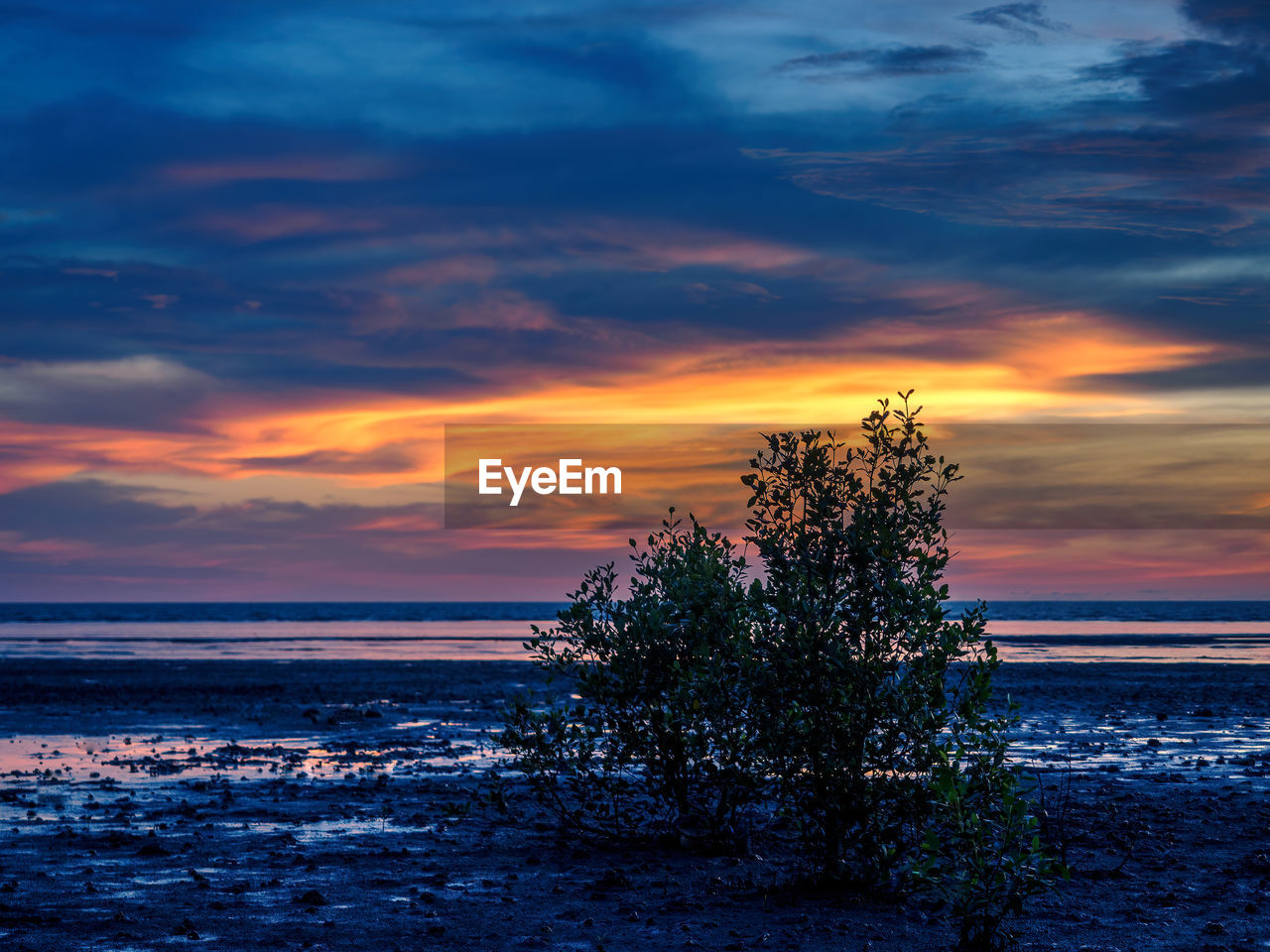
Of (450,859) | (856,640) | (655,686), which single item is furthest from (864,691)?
(450,859)

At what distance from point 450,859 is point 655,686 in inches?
137

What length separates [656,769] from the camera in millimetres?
14938

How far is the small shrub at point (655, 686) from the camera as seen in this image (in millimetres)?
14156

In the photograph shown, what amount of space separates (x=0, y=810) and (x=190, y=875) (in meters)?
6.40

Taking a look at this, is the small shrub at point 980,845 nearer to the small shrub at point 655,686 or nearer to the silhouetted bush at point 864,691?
the silhouetted bush at point 864,691

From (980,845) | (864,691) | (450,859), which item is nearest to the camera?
(980,845)

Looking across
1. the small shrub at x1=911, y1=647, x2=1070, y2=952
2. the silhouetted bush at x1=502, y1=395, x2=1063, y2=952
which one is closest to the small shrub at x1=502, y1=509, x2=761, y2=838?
the silhouetted bush at x1=502, y1=395, x2=1063, y2=952

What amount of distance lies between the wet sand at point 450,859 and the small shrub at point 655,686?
79cm

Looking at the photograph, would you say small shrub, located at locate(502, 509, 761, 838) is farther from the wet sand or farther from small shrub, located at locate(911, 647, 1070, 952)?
small shrub, located at locate(911, 647, 1070, 952)

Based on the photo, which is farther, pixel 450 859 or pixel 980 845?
pixel 450 859

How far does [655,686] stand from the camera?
49.1ft

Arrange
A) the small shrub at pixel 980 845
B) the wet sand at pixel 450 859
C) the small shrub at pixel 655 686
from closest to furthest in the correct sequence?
the small shrub at pixel 980 845 < the wet sand at pixel 450 859 < the small shrub at pixel 655 686

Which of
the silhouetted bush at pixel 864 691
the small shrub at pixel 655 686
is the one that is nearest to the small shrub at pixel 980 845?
the silhouetted bush at pixel 864 691

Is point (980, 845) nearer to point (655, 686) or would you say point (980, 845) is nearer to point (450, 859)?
point (655, 686)
